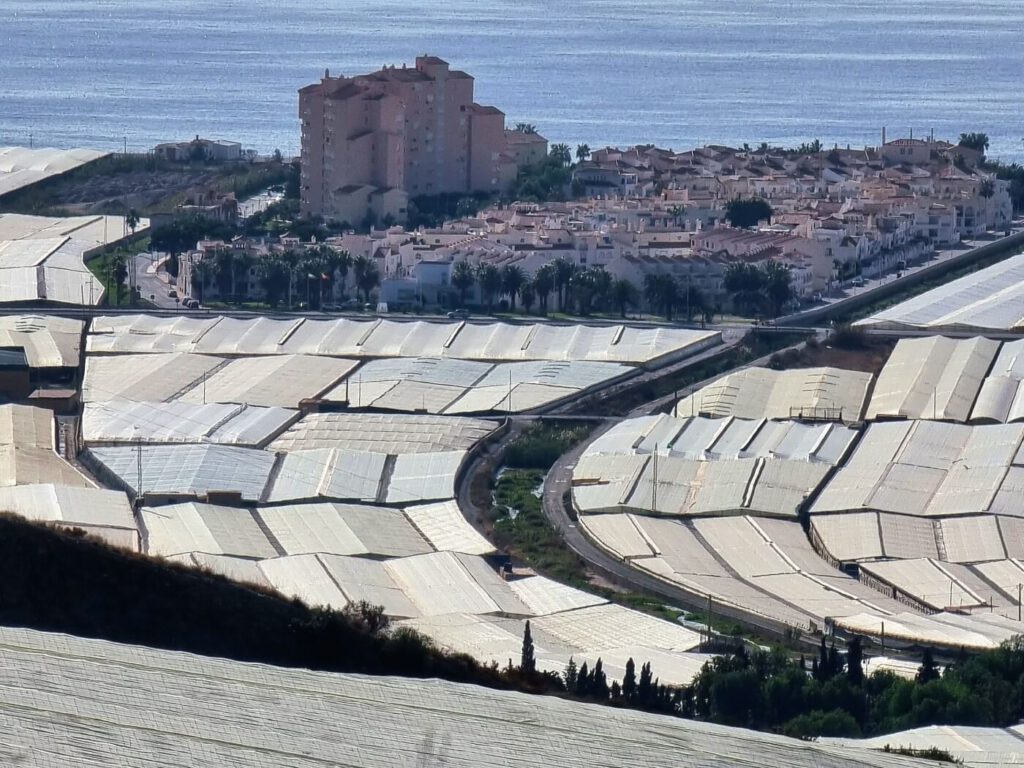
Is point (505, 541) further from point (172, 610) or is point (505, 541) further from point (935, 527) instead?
point (172, 610)

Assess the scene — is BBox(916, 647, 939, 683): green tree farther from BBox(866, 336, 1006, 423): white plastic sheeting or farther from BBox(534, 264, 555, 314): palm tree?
BBox(534, 264, 555, 314): palm tree

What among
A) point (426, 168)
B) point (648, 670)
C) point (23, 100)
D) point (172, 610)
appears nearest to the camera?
point (172, 610)

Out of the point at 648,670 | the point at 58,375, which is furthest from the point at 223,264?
the point at 648,670

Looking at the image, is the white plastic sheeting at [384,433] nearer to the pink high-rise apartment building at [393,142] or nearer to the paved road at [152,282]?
the paved road at [152,282]

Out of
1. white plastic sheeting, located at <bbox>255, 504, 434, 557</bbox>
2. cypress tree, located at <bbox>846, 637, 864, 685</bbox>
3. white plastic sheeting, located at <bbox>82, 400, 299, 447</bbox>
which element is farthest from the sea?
cypress tree, located at <bbox>846, 637, 864, 685</bbox>

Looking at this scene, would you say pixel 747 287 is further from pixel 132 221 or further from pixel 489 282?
pixel 132 221

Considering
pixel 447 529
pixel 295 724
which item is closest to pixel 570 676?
pixel 295 724
